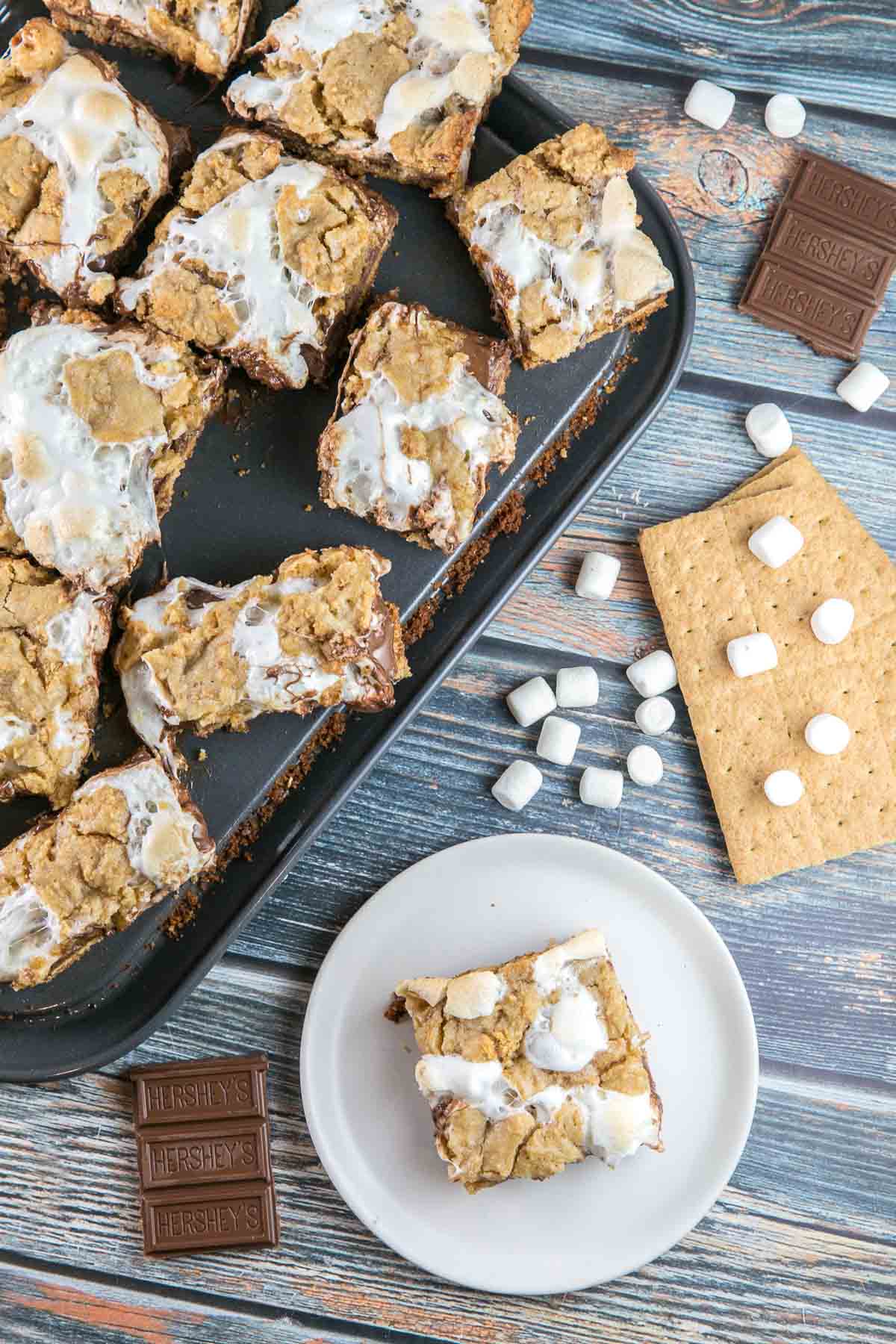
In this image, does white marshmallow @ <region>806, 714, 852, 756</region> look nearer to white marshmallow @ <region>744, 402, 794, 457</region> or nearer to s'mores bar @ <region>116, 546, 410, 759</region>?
white marshmallow @ <region>744, 402, 794, 457</region>

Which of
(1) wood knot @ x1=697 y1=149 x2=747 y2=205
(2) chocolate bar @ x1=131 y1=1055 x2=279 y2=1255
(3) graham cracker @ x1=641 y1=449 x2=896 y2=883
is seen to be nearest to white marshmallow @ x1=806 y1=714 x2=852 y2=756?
(3) graham cracker @ x1=641 y1=449 x2=896 y2=883

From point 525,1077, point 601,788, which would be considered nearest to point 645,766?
point 601,788

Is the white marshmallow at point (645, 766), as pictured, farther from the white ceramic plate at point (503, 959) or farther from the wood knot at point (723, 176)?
the wood knot at point (723, 176)

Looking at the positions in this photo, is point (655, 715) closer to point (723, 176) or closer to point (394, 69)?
point (723, 176)

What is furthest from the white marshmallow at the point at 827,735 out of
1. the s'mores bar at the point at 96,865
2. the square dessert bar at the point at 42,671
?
the square dessert bar at the point at 42,671

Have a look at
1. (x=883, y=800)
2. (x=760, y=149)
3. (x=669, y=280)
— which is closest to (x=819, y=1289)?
(x=883, y=800)

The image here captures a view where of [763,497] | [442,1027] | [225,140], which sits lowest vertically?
[442,1027]

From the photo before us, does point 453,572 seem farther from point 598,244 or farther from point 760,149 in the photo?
point 760,149
